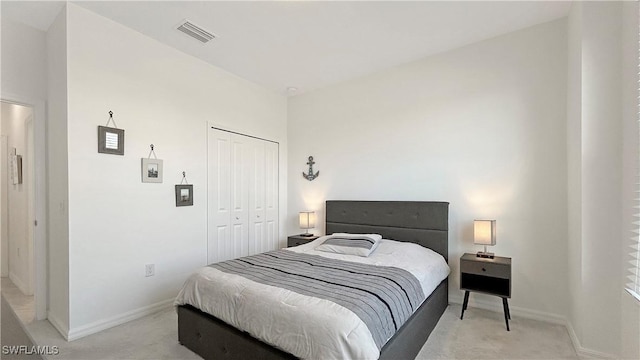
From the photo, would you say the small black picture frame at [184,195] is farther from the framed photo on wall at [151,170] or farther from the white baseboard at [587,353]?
the white baseboard at [587,353]

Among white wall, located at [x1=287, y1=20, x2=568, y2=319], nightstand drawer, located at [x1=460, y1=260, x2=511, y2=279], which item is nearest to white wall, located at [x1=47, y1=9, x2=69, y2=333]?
white wall, located at [x1=287, y1=20, x2=568, y2=319]

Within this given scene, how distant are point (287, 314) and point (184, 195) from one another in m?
2.31

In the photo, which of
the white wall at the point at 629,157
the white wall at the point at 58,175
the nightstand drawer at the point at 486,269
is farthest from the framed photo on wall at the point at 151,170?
the white wall at the point at 629,157

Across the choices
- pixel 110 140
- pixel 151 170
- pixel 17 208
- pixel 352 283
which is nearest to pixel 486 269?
pixel 352 283

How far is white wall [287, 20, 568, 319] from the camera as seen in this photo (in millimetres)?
2863

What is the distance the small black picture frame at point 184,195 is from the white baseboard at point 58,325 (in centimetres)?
143

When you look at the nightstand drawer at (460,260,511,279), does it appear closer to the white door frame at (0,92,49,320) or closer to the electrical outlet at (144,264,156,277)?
the electrical outlet at (144,264,156,277)

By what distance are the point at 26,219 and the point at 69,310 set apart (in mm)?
2088

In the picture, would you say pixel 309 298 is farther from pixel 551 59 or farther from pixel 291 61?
pixel 551 59

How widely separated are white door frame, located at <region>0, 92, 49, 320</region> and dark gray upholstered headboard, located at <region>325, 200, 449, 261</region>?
Answer: 3.14 meters

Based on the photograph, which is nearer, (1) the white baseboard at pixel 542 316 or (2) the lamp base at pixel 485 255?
(1) the white baseboard at pixel 542 316

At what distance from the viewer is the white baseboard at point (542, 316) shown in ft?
7.20

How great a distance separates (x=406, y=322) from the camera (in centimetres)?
204

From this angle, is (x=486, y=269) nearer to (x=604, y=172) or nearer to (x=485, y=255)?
(x=485, y=255)
